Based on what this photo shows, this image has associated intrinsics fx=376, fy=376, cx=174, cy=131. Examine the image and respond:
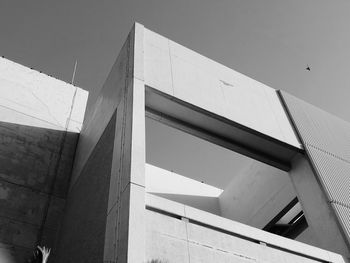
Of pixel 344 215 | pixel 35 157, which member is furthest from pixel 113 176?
pixel 344 215

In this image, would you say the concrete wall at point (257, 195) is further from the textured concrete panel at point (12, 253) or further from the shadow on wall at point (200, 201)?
the textured concrete panel at point (12, 253)

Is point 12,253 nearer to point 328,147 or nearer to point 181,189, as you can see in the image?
point 181,189

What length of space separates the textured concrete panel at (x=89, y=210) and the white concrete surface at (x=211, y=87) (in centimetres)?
214

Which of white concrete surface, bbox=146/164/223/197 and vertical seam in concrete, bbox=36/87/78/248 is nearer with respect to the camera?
vertical seam in concrete, bbox=36/87/78/248

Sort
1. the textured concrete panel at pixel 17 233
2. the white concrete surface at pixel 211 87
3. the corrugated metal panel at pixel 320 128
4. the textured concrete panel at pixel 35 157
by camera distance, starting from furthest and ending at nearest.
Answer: the corrugated metal panel at pixel 320 128, the textured concrete panel at pixel 35 157, the white concrete surface at pixel 211 87, the textured concrete panel at pixel 17 233

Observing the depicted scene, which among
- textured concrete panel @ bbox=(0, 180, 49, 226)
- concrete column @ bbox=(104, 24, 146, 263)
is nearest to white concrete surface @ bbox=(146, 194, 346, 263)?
concrete column @ bbox=(104, 24, 146, 263)

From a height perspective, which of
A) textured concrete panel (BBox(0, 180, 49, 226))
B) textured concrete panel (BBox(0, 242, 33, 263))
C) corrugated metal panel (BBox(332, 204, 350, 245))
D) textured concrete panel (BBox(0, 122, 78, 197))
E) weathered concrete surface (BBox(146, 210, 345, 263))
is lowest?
weathered concrete surface (BBox(146, 210, 345, 263))

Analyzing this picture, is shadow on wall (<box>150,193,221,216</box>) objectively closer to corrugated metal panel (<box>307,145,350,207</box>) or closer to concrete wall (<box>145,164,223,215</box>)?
concrete wall (<box>145,164,223,215</box>)

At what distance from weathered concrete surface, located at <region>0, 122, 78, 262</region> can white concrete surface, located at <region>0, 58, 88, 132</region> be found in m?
0.41

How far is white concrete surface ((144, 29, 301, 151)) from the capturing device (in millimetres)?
10594

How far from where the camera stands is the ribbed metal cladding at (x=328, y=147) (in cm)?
1035

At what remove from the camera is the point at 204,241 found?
707 centimetres

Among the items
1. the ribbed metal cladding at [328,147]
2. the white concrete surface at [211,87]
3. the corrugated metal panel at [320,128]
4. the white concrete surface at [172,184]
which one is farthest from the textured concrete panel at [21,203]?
the corrugated metal panel at [320,128]

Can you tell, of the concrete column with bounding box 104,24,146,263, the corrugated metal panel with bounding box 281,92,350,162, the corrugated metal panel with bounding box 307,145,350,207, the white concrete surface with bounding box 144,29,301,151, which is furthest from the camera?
the corrugated metal panel with bounding box 281,92,350,162
